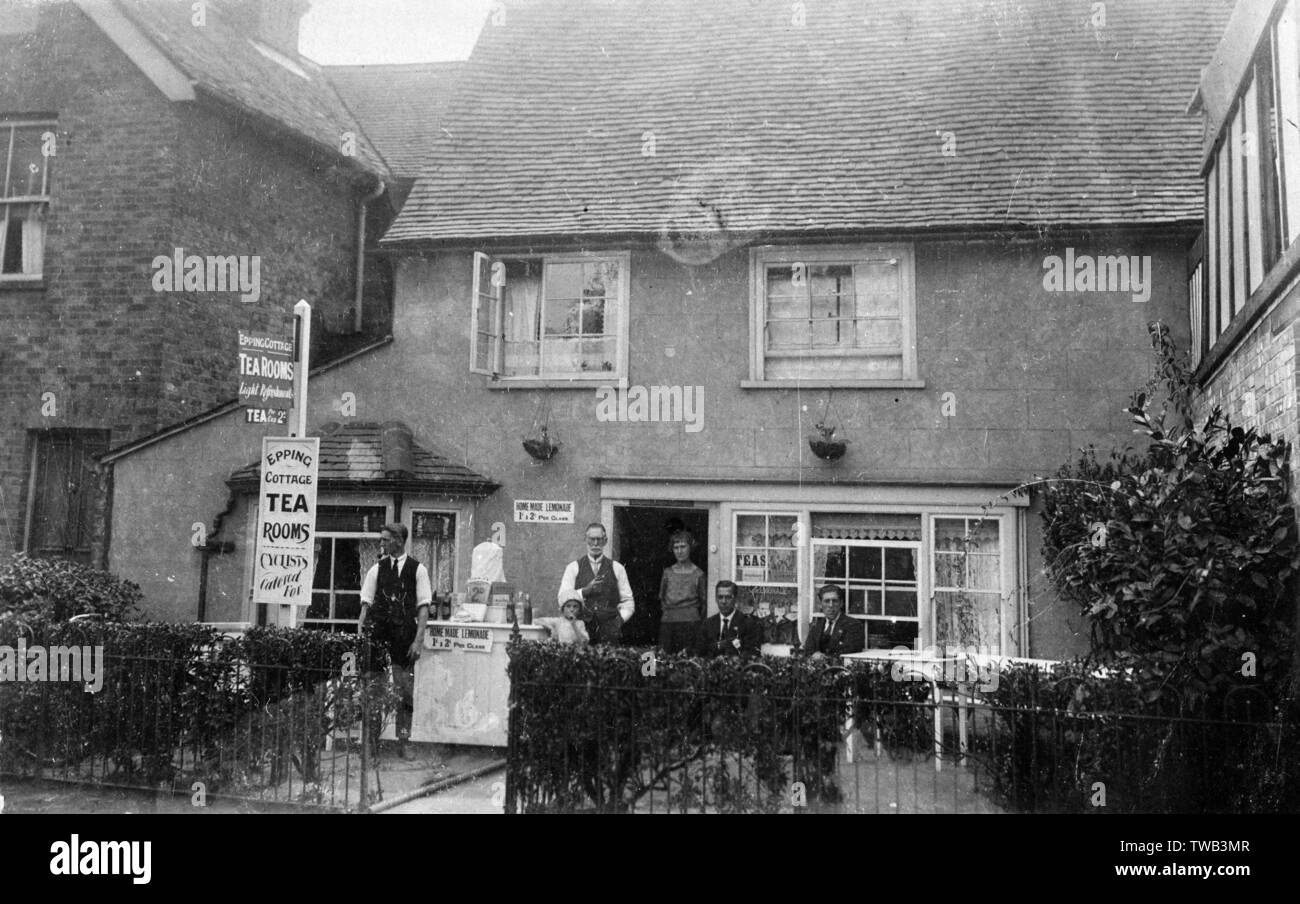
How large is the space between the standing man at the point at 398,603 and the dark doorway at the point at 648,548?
281 cm

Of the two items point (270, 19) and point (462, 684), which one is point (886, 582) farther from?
point (270, 19)

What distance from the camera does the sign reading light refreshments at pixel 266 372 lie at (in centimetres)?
841

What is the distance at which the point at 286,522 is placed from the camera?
8117mm

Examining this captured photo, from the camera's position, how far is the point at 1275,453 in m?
6.36

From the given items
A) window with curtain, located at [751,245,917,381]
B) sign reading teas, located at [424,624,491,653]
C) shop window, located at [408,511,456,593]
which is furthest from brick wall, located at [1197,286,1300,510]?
shop window, located at [408,511,456,593]

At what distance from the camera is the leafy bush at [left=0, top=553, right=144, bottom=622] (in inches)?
375

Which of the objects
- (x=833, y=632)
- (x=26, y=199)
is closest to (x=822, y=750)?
(x=833, y=632)

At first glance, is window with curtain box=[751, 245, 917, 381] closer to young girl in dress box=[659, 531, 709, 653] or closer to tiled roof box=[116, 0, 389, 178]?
young girl in dress box=[659, 531, 709, 653]

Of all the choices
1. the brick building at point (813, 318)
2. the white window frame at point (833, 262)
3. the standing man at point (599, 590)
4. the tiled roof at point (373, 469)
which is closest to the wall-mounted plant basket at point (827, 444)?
the brick building at point (813, 318)

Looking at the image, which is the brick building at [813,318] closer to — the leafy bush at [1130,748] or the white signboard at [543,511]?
the white signboard at [543,511]

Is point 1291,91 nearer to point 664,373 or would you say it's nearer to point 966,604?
point 966,604

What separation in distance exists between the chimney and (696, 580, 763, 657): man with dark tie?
40.0 feet

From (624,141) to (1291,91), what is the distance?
781cm

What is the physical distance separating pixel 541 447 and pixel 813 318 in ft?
11.0
